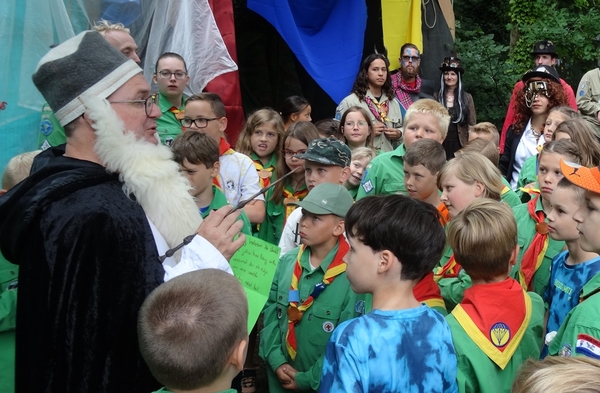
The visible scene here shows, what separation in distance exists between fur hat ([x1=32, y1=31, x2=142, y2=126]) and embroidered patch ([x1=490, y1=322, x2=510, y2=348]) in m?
1.71

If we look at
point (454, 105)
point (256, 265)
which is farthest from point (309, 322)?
point (454, 105)

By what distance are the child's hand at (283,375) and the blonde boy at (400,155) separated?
1571 mm

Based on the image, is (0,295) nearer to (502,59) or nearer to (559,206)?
(559,206)

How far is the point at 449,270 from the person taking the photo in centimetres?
354

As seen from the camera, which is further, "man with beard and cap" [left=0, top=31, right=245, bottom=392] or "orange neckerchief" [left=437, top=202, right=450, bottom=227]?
"orange neckerchief" [left=437, top=202, right=450, bottom=227]

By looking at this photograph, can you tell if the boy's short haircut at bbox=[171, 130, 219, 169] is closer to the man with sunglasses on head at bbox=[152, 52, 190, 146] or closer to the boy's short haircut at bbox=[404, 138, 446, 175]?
the man with sunglasses on head at bbox=[152, 52, 190, 146]

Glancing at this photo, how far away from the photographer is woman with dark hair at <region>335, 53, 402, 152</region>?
710 cm

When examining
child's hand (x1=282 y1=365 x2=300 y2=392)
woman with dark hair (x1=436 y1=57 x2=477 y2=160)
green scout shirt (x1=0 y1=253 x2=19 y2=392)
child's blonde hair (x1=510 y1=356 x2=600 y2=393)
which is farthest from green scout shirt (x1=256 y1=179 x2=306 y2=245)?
child's blonde hair (x1=510 y1=356 x2=600 y2=393)

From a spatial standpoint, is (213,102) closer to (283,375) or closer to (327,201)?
(327,201)

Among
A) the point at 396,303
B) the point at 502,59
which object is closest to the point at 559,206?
the point at 396,303

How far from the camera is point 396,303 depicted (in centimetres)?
235

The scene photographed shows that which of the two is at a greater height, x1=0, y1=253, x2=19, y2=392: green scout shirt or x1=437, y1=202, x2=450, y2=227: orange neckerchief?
x1=0, y1=253, x2=19, y2=392: green scout shirt

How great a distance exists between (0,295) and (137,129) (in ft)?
3.53

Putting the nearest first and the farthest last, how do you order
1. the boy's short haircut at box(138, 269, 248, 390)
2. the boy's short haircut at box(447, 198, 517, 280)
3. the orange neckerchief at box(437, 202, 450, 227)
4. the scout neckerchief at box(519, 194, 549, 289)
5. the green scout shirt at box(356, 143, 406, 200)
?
the boy's short haircut at box(138, 269, 248, 390) < the boy's short haircut at box(447, 198, 517, 280) < the scout neckerchief at box(519, 194, 549, 289) < the orange neckerchief at box(437, 202, 450, 227) < the green scout shirt at box(356, 143, 406, 200)
